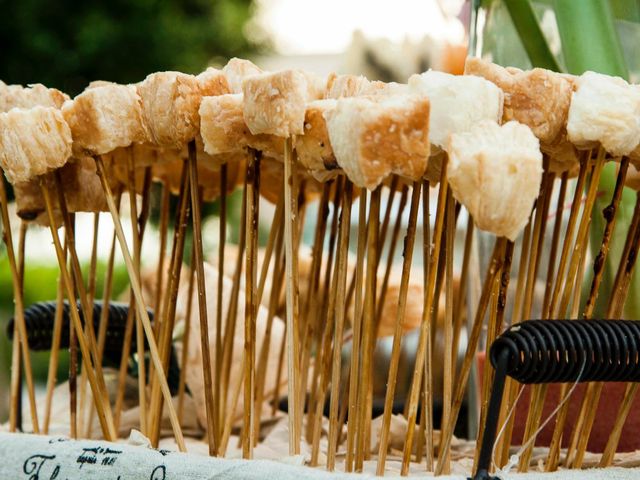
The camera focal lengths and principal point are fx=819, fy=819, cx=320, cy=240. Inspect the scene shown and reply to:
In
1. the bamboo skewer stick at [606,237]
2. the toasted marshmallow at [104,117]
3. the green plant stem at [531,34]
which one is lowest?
the bamboo skewer stick at [606,237]

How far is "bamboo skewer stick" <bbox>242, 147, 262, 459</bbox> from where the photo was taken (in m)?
0.51

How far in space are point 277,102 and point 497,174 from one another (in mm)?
142

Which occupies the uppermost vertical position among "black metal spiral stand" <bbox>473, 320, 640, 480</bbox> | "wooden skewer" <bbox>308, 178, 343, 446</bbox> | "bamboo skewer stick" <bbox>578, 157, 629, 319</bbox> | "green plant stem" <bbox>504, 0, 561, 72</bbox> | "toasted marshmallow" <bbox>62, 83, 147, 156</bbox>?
"green plant stem" <bbox>504, 0, 561, 72</bbox>

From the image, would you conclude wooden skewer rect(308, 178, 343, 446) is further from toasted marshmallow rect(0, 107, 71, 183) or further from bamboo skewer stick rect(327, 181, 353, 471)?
toasted marshmallow rect(0, 107, 71, 183)

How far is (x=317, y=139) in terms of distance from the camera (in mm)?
490

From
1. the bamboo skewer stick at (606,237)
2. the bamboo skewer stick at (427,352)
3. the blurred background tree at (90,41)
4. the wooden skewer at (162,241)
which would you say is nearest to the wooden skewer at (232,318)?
the wooden skewer at (162,241)

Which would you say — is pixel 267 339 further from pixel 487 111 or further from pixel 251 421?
pixel 487 111

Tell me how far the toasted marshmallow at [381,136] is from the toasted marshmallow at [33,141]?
0.19 metres

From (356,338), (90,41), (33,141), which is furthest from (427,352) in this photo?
(90,41)

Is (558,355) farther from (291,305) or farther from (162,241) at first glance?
(162,241)

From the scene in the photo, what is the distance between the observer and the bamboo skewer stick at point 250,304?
20.0 inches

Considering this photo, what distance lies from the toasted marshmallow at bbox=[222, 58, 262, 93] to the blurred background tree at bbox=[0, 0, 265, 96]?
1.80 metres

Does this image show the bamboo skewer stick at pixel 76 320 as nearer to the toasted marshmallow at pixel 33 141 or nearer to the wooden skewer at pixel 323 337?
the toasted marshmallow at pixel 33 141

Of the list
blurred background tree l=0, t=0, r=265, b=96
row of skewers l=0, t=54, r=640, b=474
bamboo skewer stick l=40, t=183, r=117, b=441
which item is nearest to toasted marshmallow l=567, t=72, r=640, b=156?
row of skewers l=0, t=54, r=640, b=474
